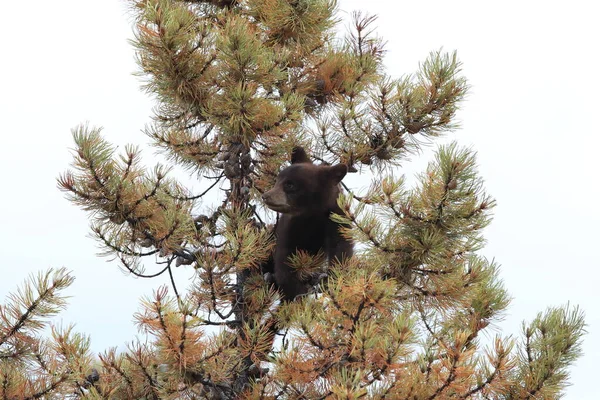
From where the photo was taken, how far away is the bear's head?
3.53 meters

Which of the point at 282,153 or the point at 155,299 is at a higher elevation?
the point at 282,153

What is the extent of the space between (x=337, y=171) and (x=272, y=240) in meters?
0.55

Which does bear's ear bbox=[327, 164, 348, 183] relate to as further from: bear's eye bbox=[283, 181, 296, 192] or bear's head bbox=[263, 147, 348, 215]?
bear's eye bbox=[283, 181, 296, 192]

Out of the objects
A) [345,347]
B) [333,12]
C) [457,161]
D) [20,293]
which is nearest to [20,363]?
[20,293]

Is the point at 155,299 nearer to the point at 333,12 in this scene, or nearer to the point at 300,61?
the point at 300,61

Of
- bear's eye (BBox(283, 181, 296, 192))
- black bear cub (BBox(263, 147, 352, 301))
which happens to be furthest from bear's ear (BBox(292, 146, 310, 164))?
bear's eye (BBox(283, 181, 296, 192))

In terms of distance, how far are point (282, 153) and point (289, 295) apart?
2.35 ft

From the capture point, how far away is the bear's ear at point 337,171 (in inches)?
138

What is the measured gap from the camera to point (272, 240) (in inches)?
151

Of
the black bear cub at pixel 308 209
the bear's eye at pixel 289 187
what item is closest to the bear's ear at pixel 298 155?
the black bear cub at pixel 308 209

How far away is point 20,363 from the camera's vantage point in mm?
3480

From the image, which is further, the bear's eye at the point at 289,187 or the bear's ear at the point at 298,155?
the bear's ear at the point at 298,155

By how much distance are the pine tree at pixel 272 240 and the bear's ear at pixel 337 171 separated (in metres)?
0.16

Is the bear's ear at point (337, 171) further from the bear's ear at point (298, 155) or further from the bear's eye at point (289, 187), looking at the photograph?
the bear's ear at point (298, 155)
